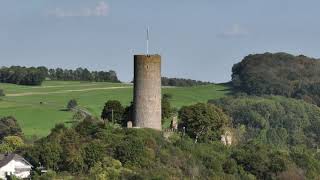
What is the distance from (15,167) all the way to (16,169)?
31 cm

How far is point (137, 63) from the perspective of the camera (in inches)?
2146

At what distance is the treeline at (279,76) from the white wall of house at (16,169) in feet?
210

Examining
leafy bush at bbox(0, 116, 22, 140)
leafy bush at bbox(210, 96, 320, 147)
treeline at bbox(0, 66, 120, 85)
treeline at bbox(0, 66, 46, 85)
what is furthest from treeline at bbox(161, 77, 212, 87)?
leafy bush at bbox(0, 116, 22, 140)

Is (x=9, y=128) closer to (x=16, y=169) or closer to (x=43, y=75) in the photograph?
(x=16, y=169)

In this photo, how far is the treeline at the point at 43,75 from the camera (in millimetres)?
119938

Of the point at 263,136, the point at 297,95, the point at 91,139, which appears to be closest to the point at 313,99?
the point at 297,95

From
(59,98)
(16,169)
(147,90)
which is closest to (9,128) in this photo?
(59,98)

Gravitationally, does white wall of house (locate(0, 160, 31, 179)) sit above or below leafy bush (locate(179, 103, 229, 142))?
below

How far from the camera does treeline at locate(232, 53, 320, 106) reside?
119 m

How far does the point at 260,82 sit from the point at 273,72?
547cm

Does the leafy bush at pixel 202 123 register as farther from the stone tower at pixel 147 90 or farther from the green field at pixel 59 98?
the green field at pixel 59 98

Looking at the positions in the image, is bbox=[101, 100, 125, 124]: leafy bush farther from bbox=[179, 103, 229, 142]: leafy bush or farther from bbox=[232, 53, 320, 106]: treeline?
bbox=[232, 53, 320, 106]: treeline

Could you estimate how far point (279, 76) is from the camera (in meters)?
126

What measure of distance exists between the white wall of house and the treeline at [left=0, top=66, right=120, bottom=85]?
209 ft
